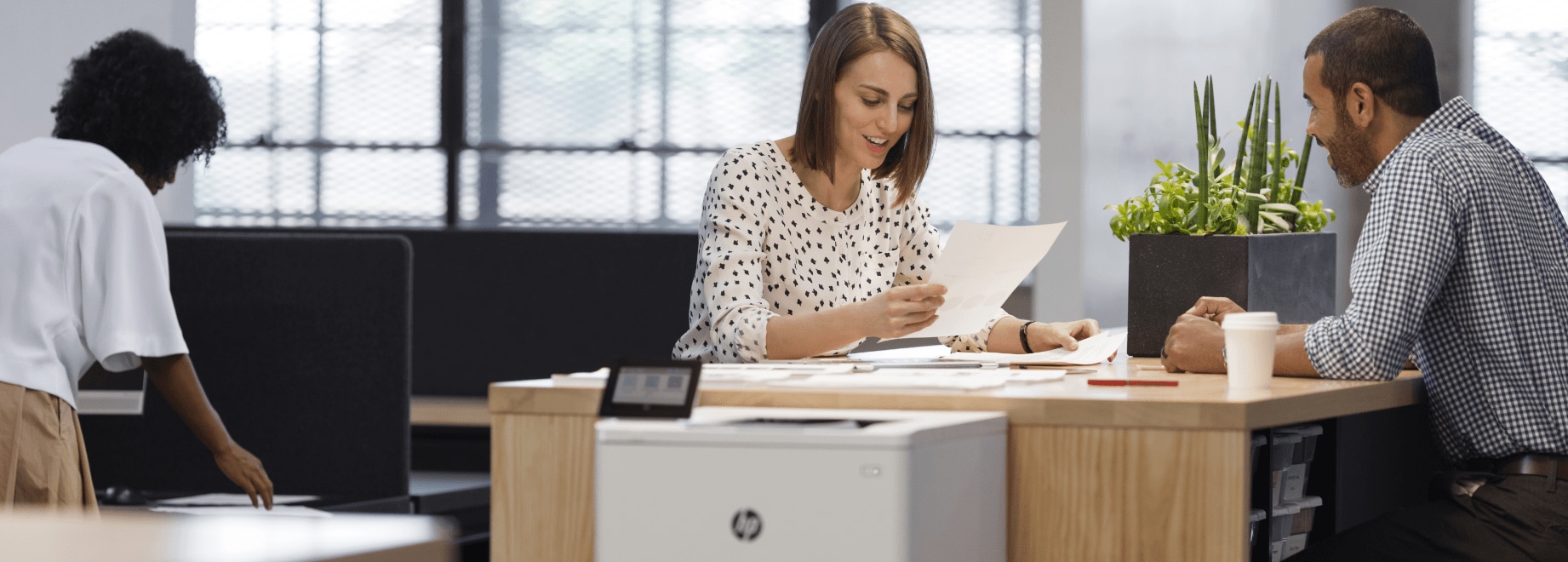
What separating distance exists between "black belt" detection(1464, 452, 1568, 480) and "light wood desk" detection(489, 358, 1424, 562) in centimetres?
30

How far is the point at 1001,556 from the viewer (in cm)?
135

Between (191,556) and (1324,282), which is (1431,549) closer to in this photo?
(1324,282)

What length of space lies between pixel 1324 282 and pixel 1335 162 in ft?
1.30

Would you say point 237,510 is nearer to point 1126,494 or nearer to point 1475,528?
point 1126,494

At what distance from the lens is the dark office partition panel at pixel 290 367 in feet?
9.51

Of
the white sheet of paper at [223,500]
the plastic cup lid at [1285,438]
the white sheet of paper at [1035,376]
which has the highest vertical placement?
the white sheet of paper at [1035,376]

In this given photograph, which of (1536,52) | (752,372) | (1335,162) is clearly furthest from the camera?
(1536,52)

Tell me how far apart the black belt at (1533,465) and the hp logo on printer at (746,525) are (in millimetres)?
941

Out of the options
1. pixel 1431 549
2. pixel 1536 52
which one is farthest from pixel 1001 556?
pixel 1536 52

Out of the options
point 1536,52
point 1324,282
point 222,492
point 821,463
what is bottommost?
point 222,492

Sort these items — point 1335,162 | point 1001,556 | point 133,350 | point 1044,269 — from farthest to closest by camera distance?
point 1044,269 → point 133,350 → point 1335,162 → point 1001,556

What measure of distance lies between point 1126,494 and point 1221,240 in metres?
0.78

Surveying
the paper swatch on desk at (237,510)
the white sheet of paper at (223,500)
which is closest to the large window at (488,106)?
the white sheet of paper at (223,500)

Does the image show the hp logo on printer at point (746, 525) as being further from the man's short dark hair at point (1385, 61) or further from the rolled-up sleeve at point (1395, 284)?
the man's short dark hair at point (1385, 61)
